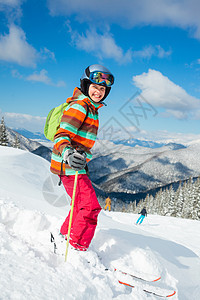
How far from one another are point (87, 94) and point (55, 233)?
2.14 m

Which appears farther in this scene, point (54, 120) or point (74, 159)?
point (54, 120)

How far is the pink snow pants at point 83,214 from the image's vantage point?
2.56 metres

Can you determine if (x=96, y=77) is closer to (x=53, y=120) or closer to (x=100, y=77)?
(x=100, y=77)

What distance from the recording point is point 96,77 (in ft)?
9.58

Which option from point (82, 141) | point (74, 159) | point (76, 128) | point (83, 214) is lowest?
point (83, 214)

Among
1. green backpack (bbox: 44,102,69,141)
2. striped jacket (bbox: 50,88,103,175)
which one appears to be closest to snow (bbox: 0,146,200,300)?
striped jacket (bbox: 50,88,103,175)

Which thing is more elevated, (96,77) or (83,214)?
(96,77)

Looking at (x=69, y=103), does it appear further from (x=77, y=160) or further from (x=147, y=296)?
(x=147, y=296)

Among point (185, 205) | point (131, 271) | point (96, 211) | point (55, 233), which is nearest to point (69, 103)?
point (96, 211)

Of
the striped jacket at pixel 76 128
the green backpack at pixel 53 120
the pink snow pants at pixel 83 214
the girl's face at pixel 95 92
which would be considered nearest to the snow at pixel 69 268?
the pink snow pants at pixel 83 214

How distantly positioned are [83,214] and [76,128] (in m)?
1.21

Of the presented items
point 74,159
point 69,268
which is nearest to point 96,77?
point 74,159

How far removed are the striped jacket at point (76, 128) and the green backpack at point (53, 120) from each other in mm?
128

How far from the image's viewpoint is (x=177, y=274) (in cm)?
304
